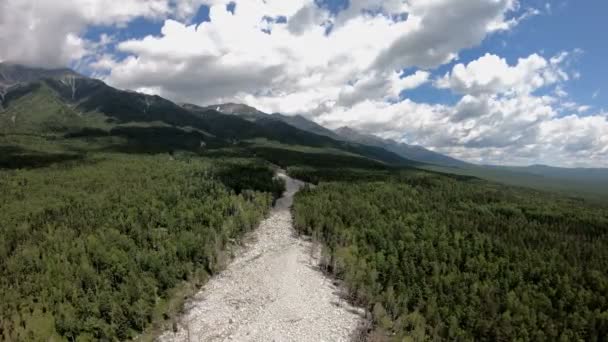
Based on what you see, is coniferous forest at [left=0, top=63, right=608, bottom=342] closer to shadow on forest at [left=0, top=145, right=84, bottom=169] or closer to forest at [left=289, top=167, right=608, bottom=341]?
forest at [left=289, top=167, right=608, bottom=341]

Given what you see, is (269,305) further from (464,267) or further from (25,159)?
(25,159)

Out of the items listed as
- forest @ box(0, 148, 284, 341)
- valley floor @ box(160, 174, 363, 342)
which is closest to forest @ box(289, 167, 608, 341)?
valley floor @ box(160, 174, 363, 342)

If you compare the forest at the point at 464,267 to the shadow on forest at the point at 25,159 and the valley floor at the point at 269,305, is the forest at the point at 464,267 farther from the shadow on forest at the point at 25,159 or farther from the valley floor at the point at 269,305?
the shadow on forest at the point at 25,159

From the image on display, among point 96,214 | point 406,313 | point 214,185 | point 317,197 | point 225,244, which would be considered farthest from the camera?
point 214,185

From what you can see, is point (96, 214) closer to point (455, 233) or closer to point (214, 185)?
point (214, 185)

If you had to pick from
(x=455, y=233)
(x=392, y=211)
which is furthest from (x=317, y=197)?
(x=455, y=233)
